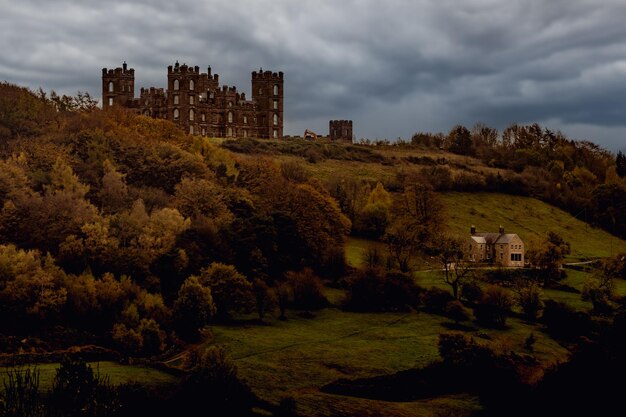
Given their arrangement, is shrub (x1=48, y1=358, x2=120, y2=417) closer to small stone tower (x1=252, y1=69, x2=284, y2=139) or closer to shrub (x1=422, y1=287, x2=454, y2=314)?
shrub (x1=422, y1=287, x2=454, y2=314)

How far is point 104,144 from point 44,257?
29.0m

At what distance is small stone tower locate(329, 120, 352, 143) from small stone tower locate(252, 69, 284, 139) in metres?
21.9

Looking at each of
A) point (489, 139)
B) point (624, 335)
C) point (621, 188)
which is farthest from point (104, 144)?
point (489, 139)

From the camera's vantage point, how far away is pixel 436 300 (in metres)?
65.5

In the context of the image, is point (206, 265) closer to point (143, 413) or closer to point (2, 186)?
point (2, 186)

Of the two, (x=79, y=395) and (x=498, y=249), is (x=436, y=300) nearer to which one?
(x=498, y=249)

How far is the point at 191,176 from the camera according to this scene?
81812mm

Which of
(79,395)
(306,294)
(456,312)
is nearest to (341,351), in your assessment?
(306,294)

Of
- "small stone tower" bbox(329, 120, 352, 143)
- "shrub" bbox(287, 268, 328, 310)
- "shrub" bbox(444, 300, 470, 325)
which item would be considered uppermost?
"small stone tower" bbox(329, 120, 352, 143)

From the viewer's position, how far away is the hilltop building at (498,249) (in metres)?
82.8

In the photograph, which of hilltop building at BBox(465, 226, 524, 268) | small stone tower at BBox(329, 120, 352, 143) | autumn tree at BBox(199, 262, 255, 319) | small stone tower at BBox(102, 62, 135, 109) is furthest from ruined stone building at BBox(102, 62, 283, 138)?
autumn tree at BBox(199, 262, 255, 319)

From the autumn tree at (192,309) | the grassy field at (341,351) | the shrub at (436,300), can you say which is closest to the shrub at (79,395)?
→ the grassy field at (341,351)

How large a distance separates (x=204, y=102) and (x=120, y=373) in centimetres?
10007

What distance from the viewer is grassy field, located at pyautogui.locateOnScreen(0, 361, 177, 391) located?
4303cm
